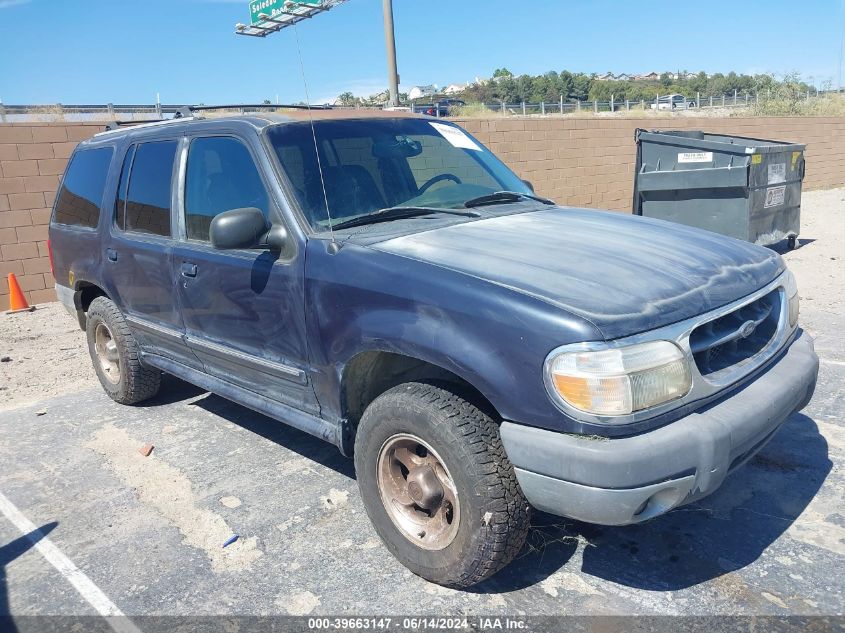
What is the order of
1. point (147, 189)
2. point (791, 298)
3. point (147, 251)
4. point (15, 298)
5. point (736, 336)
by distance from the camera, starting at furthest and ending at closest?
point (15, 298)
point (147, 189)
point (147, 251)
point (791, 298)
point (736, 336)

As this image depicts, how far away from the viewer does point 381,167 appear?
11.9ft

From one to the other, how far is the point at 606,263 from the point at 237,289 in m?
1.80

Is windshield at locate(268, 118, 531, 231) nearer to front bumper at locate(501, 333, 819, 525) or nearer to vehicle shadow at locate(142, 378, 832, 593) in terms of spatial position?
front bumper at locate(501, 333, 819, 525)

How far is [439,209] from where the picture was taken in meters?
3.46

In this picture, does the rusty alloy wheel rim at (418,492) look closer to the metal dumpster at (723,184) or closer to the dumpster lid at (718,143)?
the metal dumpster at (723,184)

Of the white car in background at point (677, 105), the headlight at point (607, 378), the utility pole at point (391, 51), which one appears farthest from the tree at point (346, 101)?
the white car in background at point (677, 105)

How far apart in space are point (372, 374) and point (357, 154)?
3.96 ft

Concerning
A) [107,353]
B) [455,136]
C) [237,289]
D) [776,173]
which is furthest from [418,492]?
[776,173]

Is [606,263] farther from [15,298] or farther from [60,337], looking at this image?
[15,298]

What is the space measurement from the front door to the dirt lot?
2.03 feet

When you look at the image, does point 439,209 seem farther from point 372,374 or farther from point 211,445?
point 211,445

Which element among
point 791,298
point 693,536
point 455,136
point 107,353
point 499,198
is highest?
point 455,136

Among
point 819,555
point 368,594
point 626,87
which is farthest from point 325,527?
point 626,87

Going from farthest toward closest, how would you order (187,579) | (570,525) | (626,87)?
(626,87) → (570,525) → (187,579)
